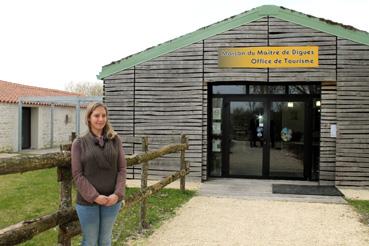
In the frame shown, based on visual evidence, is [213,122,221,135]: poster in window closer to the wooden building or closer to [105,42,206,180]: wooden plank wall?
the wooden building

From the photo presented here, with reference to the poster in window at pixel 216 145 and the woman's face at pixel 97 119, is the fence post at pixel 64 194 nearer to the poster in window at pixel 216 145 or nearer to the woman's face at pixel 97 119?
the woman's face at pixel 97 119

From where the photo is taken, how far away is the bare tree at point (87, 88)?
149ft

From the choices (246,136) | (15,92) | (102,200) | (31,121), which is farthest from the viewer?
(15,92)

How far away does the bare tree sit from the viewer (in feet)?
149

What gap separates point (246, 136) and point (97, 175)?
8.01 metres

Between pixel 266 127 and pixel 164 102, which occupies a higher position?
pixel 164 102

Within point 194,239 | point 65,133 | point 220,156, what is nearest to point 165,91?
point 220,156

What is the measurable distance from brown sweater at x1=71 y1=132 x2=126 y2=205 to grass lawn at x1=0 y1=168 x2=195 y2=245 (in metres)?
2.16

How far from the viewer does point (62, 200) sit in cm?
376

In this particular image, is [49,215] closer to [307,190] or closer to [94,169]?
[94,169]

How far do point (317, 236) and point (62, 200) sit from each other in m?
3.74

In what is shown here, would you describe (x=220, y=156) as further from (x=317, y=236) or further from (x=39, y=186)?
(x=317, y=236)

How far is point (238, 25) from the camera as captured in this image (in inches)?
410

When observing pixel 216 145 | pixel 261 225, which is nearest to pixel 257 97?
pixel 216 145
